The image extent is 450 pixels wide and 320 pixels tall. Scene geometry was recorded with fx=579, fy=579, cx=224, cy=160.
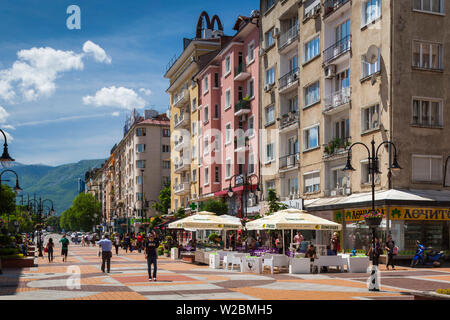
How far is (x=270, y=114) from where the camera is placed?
1812 inches

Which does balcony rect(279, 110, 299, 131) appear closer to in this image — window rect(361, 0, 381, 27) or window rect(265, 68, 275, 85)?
window rect(265, 68, 275, 85)

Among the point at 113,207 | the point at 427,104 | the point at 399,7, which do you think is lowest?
the point at 113,207

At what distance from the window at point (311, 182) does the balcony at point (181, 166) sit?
87.7 feet

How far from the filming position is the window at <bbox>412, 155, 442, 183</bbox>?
100 ft

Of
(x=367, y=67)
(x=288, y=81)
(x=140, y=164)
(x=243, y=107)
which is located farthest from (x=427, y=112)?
(x=140, y=164)

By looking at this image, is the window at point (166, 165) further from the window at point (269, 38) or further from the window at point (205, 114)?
the window at point (269, 38)

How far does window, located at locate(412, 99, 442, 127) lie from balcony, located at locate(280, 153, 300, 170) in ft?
37.7

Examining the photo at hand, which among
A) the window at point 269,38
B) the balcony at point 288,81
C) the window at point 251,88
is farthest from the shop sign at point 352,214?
the window at point 251,88

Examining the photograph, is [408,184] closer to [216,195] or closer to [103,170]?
[216,195]

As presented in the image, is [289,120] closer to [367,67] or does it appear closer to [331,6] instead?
[331,6]

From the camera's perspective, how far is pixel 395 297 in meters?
14.9
